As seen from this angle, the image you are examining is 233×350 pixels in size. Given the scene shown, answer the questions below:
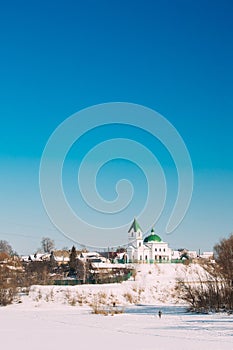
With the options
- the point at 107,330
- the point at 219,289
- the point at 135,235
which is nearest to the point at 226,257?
the point at 219,289

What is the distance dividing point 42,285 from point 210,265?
17.1m

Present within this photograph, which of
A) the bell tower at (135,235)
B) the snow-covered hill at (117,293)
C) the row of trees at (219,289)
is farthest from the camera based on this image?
the bell tower at (135,235)

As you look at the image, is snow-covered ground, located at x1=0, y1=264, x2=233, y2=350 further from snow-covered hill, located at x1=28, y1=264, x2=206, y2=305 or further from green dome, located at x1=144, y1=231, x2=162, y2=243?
green dome, located at x1=144, y1=231, x2=162, y2=243

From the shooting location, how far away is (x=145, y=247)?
87.7 m

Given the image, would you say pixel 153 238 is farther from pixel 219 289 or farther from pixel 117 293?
pixel 219 289

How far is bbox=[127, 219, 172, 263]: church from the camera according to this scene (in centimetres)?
8544

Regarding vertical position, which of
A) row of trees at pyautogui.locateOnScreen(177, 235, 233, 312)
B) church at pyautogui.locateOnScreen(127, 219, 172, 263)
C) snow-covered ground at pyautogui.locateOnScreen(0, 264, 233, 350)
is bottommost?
snow-covered ground at pyautogui.locateOnScreen(0, 264, 233, 350)

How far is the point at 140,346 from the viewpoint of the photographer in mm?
16719

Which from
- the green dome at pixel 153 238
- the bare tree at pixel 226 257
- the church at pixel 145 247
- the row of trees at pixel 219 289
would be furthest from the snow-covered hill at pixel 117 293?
the green dome at pixel 153 238

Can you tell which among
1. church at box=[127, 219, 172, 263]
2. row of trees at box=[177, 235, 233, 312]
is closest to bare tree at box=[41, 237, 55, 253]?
church at box=[127, 219, 172, 263]

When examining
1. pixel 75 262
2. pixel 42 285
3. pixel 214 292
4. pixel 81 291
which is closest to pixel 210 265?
pixel 214 292

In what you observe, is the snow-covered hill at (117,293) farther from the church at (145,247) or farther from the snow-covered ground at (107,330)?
the church at (145,247)

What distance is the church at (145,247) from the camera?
8544 cm

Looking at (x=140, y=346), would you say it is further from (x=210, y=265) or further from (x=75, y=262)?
(x=75, y=262)
